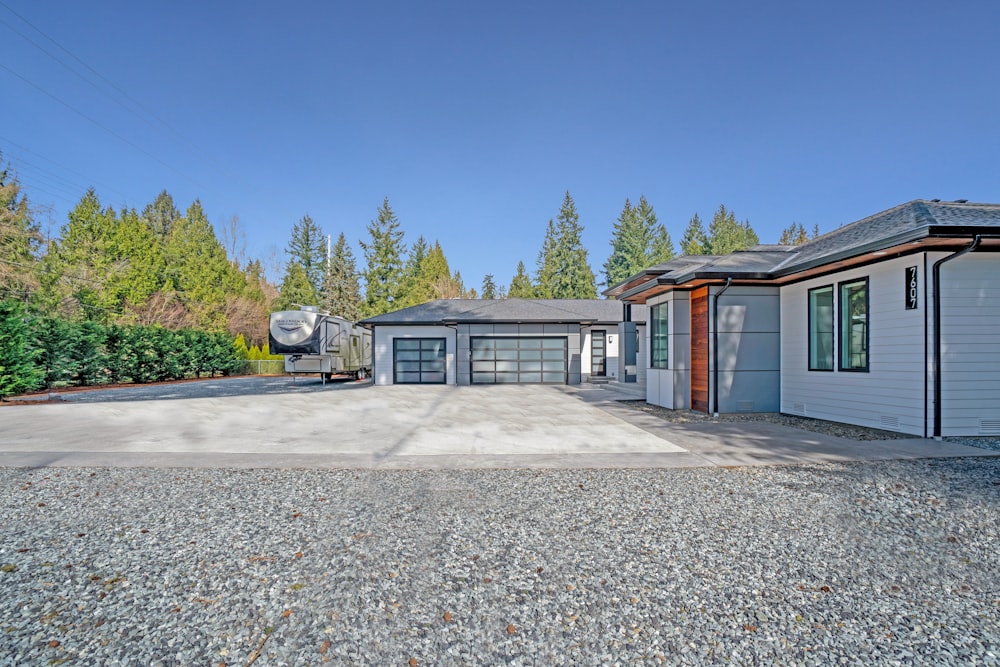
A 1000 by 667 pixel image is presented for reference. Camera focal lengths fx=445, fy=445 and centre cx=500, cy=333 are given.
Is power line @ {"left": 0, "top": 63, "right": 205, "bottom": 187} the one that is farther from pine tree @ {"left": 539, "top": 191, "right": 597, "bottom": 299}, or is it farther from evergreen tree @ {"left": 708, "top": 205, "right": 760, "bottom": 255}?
evergreen tree @ {"left": 708, "top": 205, "right": 760, "bottom": 255}

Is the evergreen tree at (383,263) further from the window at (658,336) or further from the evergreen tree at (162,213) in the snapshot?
the window at (658,336)

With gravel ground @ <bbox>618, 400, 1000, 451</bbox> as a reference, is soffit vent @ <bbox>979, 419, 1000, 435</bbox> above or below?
above

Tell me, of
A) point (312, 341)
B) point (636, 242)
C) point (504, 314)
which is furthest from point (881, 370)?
point (636, 242)

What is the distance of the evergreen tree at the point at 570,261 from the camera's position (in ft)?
134

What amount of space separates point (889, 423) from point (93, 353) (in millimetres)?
24019

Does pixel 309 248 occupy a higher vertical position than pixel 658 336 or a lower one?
higher

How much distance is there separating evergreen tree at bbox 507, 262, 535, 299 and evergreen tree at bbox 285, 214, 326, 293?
1858 cm

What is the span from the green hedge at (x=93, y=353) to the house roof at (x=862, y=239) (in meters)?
17.1

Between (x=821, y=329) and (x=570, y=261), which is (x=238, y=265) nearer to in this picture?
(x=570, y=261)

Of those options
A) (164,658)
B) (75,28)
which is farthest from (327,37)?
(164,658)

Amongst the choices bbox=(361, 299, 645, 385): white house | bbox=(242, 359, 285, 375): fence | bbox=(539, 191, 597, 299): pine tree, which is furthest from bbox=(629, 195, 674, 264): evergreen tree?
bbox=(242, 359, 285, 375): fence

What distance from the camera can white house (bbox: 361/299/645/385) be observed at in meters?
18.7

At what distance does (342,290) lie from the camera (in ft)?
119

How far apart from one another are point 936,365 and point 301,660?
29.0 ft
